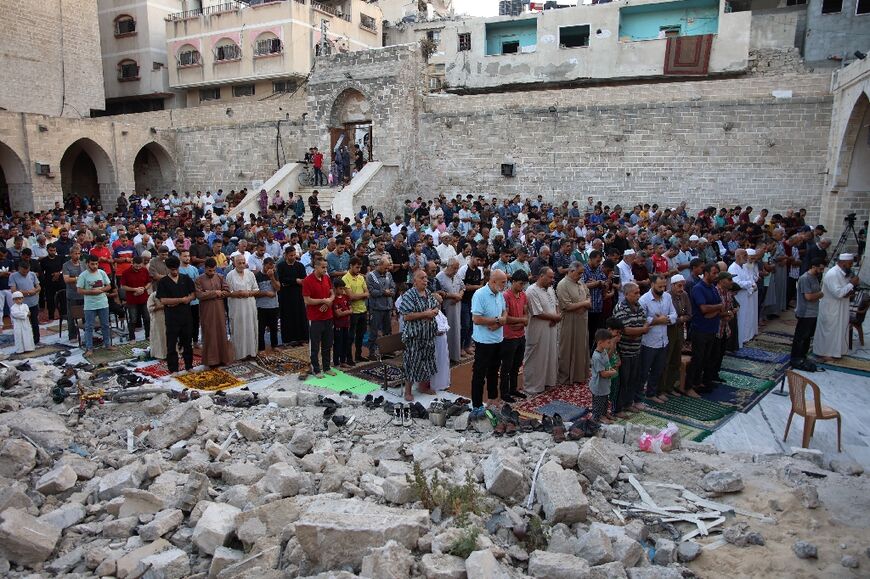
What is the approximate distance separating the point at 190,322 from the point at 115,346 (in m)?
2.25

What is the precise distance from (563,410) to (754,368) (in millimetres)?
3345

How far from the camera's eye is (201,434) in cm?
550

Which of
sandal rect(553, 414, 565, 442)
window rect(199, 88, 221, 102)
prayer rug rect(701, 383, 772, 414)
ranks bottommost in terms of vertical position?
prayer rug rect(701, 383, 772, 414)

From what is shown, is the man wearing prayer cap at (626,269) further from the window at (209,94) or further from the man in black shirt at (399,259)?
the window at (209,94)

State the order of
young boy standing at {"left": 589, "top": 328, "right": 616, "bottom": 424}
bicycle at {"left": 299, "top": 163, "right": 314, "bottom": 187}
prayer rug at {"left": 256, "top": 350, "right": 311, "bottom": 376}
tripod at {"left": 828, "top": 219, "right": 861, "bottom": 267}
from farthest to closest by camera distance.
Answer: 1. bicycle at {"left": 299, "top": 163, "right": 314, "bottom": 187}
2. tripod at {"left": 828, "top": 219, "right": 861, "bottom": 267}
3. prayer rug at {"left": 256, "top": 350, "right": 311, "bottom": 376}
4. young boy standing at {"left": 589, "top": 328, "right": 616, "bottom": 424}

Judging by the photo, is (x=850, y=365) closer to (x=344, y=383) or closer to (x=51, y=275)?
(x=344, y=383)

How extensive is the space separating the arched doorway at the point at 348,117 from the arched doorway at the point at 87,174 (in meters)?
9.54

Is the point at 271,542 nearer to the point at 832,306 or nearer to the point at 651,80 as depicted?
the point at 832,306

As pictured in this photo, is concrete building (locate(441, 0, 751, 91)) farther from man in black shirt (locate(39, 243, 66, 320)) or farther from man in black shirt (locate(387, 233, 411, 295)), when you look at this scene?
man in black shirt (locate(39, 243, 66, 320))

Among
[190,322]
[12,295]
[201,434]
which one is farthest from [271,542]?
[12,295]

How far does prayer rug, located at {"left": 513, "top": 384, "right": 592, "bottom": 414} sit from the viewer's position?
659 cm

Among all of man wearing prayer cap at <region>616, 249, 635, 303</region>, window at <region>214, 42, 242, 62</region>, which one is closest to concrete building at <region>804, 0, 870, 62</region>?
man wearing prayer cap at <region>616, 249, 635, 303</region>

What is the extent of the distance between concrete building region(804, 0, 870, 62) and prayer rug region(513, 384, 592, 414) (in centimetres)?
2220

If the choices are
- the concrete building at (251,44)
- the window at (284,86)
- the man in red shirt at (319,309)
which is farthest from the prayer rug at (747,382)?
the window at (284,86)
